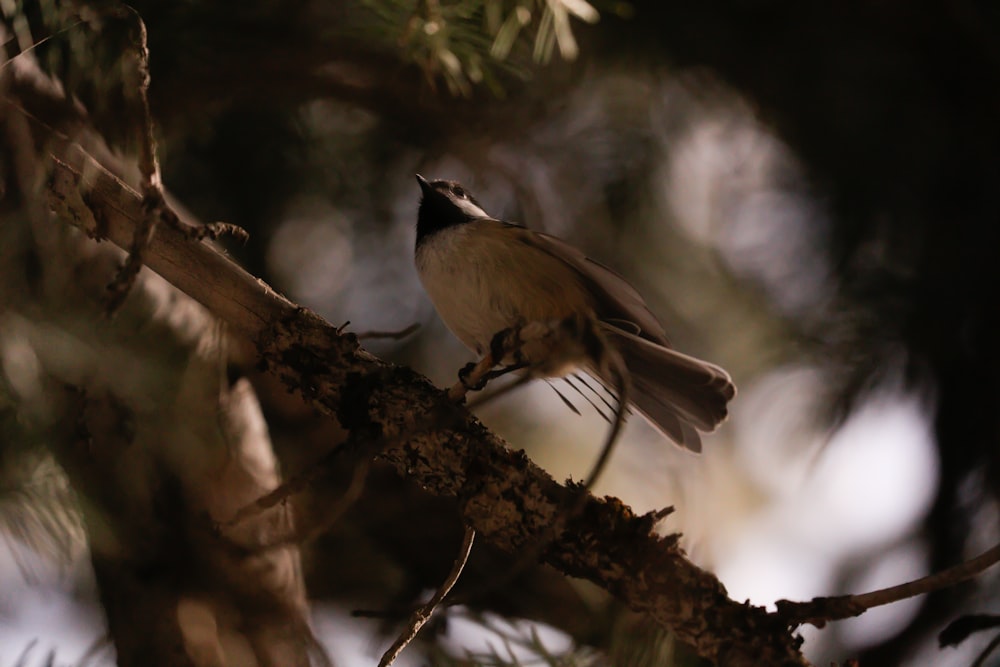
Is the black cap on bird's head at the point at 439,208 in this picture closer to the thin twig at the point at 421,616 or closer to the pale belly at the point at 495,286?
the pale belly at the point at 495,286

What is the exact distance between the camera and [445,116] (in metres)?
1.52

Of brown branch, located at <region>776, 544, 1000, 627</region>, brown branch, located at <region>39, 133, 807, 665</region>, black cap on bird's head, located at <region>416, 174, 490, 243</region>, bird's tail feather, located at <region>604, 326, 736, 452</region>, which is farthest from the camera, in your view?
black cap on bird's head, located at <region>416, 174, 490, 243</region>

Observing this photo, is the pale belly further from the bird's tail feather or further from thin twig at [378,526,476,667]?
thin twig at [378,526,476,667]

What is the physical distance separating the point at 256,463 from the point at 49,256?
415mm

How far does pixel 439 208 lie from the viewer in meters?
1.42

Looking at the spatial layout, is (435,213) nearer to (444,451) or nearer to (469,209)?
(469,209)

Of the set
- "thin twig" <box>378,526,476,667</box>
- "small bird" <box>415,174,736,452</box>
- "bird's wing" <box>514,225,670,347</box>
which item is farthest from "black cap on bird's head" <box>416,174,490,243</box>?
"thin twig" <box>378,526,476,667</box>

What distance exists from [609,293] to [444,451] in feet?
1.36

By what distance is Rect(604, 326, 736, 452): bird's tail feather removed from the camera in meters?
1.08

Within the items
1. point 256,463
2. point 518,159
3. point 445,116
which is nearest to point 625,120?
point 518,159

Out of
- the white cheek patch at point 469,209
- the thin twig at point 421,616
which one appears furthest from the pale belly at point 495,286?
the thin twig at point 421,616

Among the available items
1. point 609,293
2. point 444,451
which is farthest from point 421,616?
point 609,293

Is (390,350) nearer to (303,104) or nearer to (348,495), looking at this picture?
(303,104)

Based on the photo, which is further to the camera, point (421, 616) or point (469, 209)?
point (469, 209)
